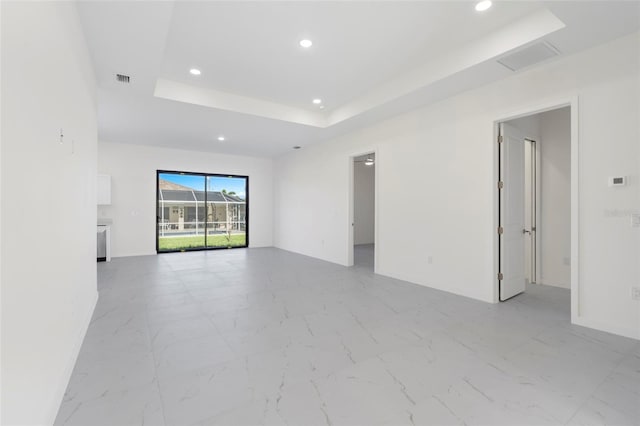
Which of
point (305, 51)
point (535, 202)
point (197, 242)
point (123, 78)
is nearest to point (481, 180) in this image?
point (535, 202)

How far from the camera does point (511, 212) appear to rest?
13.6ft

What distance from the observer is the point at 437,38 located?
3369mm

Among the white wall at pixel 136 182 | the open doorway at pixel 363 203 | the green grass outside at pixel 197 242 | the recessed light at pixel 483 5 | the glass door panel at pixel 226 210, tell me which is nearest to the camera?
the recessed light at pixel 483 5

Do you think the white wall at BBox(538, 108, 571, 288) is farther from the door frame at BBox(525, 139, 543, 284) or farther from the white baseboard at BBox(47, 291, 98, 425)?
the white baseboard at BBox(47, 291, 98, 425)

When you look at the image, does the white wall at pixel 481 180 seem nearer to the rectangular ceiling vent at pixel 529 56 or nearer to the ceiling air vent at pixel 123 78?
the rectangular ceiling vent at pixel 529 56

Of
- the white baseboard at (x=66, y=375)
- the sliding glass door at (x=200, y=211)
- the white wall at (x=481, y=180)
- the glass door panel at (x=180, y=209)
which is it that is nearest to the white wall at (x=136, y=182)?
the sliding glass door at (x=200, y=211)

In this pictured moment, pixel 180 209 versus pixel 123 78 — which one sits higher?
pixel 123 78

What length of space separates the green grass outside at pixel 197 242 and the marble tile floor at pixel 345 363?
4.88 metres

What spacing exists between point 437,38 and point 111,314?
16.0ft

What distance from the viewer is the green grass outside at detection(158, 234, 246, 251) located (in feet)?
29.0

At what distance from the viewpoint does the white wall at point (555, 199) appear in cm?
459

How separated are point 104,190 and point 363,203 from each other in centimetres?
743

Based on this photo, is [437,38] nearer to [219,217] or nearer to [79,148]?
[79,148]

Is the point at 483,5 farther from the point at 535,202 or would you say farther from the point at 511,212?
the point at 535,202
